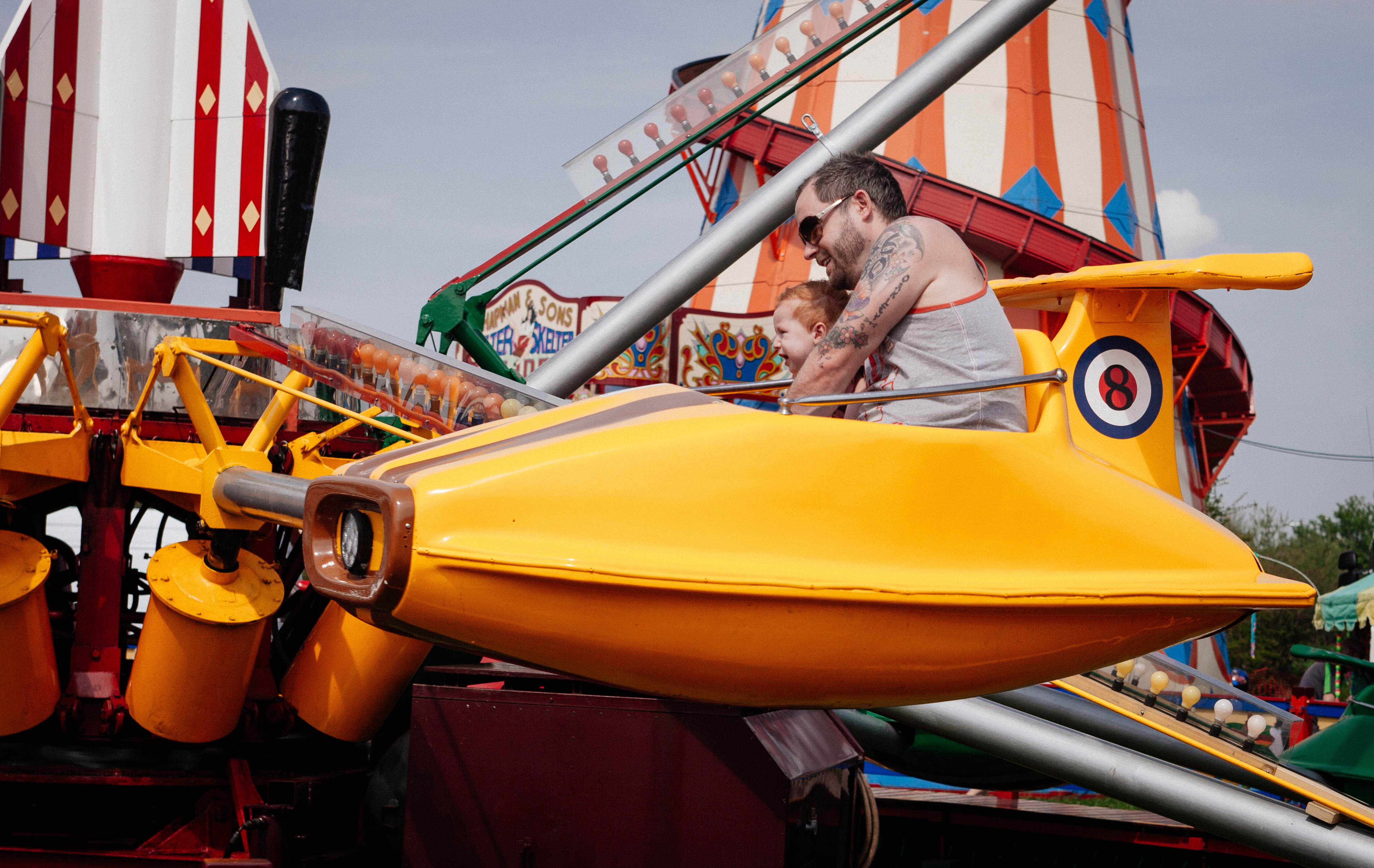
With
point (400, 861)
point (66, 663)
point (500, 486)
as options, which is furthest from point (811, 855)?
point (66, 663)

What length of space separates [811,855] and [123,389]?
3.13 m

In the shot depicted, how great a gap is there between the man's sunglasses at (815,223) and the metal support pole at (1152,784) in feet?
5.99

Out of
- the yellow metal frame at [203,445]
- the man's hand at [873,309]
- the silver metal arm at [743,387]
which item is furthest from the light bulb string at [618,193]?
the man's hand at [873,309]

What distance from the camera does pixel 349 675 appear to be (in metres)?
4.19

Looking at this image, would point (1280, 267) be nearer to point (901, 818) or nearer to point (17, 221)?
point (901, 818)

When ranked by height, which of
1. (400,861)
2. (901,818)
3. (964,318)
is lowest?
(901,818)

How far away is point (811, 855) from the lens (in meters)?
3.71

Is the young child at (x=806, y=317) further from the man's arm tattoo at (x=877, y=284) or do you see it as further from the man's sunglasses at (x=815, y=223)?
the man's arm tattoo at (x=877, y=284)

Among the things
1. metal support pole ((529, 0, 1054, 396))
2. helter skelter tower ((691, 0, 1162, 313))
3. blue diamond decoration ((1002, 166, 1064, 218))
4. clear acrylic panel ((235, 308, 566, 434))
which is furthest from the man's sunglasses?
blue diamond decoration ((1002, 166, 1064, 218))

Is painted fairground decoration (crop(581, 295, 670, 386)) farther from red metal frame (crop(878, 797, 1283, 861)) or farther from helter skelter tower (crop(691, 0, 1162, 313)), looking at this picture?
red metal frame (crop(878, 797, 1283, 861))

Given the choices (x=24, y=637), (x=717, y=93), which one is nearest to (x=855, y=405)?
(x=717, y=93)

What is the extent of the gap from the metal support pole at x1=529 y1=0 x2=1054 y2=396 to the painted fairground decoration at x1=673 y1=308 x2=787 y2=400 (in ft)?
18.9

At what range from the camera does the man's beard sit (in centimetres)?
243

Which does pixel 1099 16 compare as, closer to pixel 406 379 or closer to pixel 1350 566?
pixel 1350 566
